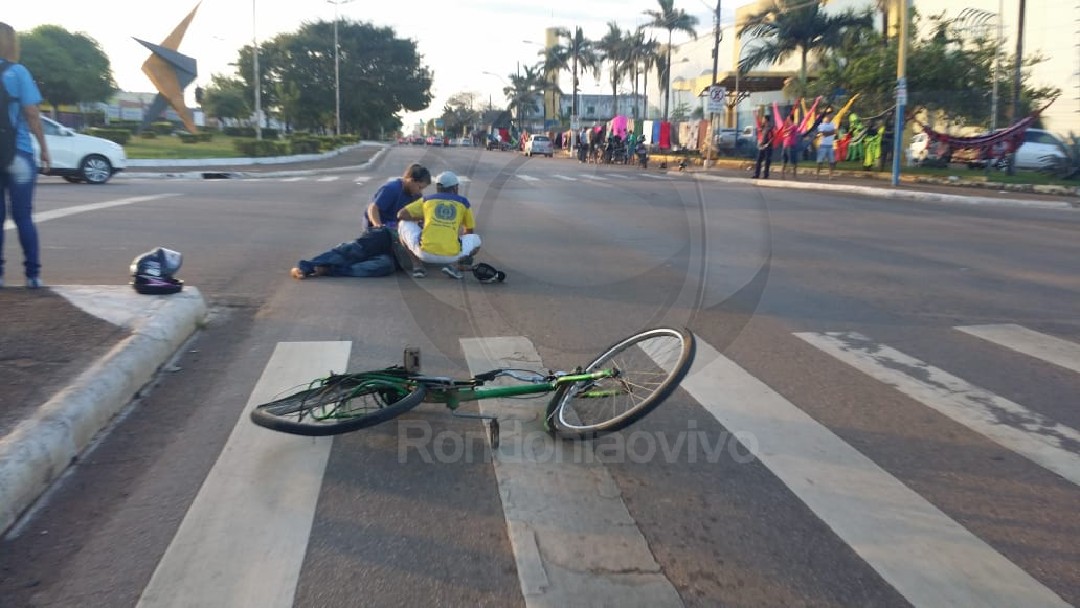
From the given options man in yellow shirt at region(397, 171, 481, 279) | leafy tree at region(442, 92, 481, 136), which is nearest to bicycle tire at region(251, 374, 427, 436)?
man in yellow shirt at region(397, 171, 481, 279)

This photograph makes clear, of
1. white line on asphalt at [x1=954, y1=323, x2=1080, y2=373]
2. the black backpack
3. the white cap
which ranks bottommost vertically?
white line on asphalt at [x1=954, y1=323, x2=1080, y2=373]

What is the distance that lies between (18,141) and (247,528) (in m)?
4.94

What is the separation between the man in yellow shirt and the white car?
1446 centimetres

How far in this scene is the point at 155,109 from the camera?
52.0m

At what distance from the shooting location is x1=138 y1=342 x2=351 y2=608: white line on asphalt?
2.92 metres

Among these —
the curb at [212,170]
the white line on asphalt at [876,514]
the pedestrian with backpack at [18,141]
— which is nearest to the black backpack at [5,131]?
the pedestrian with backpack at [18,141]

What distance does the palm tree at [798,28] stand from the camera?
40219 mm

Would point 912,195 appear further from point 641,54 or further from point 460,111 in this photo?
point 460,111

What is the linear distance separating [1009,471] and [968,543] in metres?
0.89

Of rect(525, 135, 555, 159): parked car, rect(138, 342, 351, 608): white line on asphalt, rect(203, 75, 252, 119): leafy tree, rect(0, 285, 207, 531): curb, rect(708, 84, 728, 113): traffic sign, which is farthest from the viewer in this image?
rect(203, 75, 252, 119): leafy tree

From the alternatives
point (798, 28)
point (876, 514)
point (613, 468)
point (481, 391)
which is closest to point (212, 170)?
point (481, 391)

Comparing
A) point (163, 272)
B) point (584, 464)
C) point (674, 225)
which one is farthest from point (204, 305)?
point (674, 225)

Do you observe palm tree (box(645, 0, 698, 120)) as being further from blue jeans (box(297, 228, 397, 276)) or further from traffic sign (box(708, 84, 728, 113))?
blue jeans (box(297, 228, 397, 276))

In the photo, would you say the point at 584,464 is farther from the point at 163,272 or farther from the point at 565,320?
the point at 163,272
